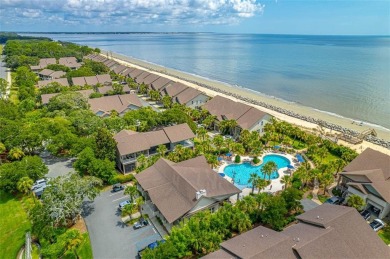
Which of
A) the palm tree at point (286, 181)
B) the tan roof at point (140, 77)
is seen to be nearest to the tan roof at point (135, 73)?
the tan roof at point (140, 77)

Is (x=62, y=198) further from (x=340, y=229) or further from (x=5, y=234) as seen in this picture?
(x=340, y=229)

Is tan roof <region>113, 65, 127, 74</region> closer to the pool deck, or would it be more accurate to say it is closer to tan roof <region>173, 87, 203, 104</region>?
tan roof <region>173, 87, 203, 104</region>

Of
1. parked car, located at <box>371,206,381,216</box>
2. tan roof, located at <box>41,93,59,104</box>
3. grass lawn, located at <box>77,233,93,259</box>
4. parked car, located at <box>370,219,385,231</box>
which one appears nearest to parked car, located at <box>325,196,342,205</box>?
parked car, located at <box>371,206,381,216</box>

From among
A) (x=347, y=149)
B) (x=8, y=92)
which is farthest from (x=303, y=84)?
(x=8, y=92)

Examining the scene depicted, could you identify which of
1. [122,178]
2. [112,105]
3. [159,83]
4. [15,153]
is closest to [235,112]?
[122,178]

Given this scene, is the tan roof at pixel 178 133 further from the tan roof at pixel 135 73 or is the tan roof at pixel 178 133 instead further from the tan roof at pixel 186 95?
the tan roof at pixel 135 73

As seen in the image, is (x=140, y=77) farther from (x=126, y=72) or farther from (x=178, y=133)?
(x=178, y=133)
